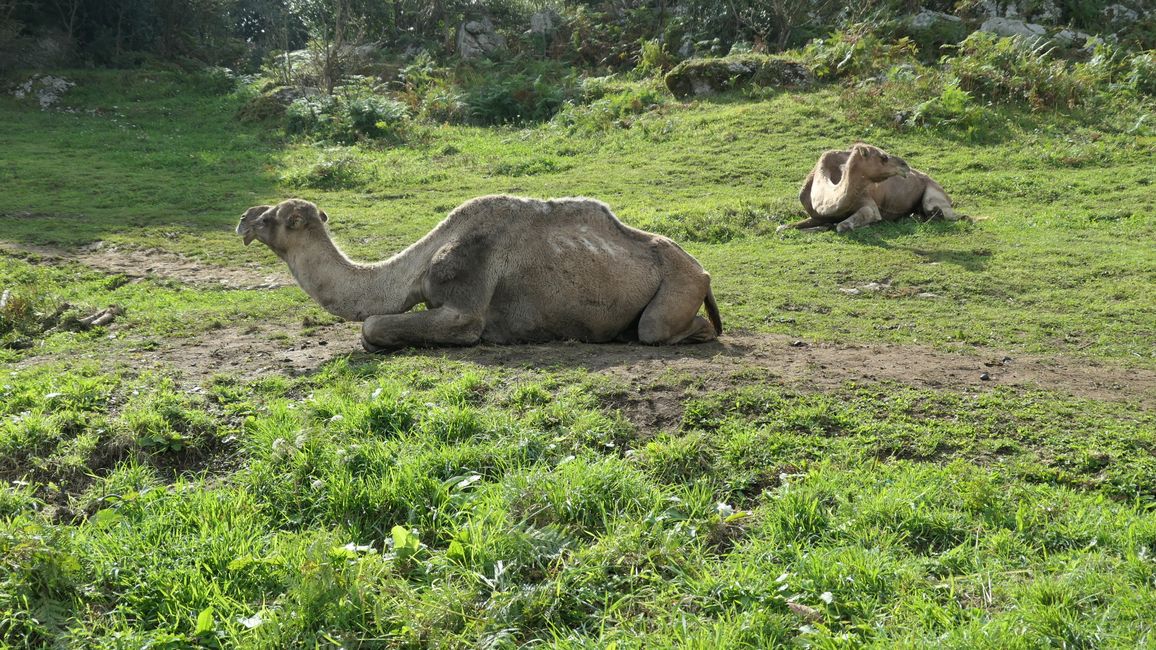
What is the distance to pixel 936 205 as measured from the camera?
1351 cm

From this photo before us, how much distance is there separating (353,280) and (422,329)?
1052mm

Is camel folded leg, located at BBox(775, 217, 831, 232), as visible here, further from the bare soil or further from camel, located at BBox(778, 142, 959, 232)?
the bare soil

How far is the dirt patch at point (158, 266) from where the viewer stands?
36.6 feet

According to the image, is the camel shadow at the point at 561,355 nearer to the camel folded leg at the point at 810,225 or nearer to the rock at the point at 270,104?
the camel folded leg at the point at 810,225

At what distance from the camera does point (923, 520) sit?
4480 millimetres

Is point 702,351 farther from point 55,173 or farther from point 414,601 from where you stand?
point 55,173

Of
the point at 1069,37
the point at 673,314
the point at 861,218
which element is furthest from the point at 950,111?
the point at 673,314

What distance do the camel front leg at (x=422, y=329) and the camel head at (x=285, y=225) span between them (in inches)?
49.5

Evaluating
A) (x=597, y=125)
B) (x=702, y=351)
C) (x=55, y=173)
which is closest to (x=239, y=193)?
(x=55, y=173)

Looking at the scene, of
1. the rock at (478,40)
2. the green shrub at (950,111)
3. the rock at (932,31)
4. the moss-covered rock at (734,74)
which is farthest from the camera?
the rock at (478,40)

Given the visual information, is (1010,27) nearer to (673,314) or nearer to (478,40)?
(478,40)

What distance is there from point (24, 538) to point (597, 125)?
18.2m

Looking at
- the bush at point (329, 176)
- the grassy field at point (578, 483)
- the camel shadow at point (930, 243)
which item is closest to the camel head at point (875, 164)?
the camel shadow at point (930, 243)

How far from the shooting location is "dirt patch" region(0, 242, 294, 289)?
11.1 meters
